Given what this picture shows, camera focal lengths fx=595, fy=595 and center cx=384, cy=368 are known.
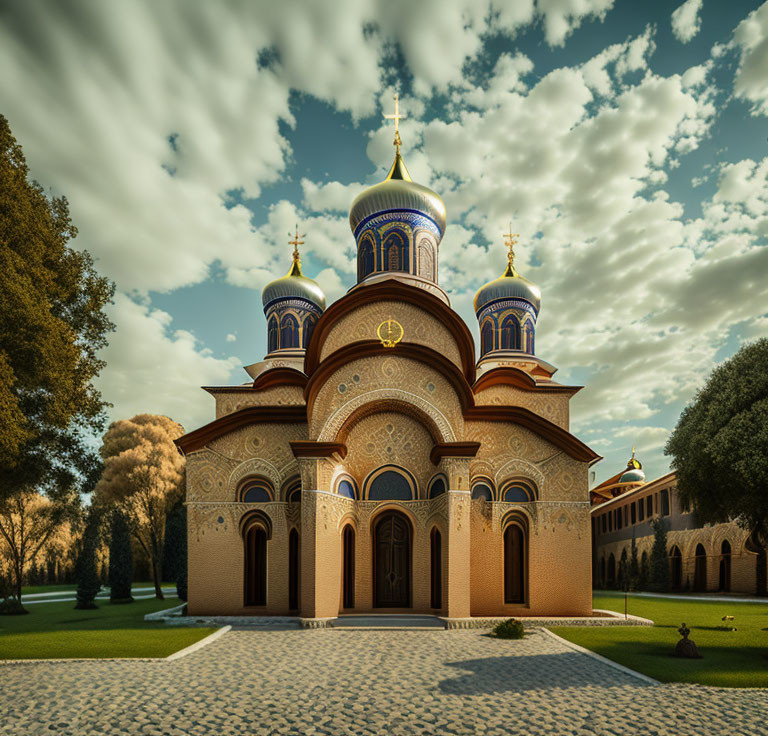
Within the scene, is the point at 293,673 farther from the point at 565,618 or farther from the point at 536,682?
the point at 565,618

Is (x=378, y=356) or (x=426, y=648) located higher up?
(x=378, y=356)

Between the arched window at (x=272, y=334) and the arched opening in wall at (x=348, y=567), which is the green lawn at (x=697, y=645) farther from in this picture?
the arched window at (x=272, y=334)

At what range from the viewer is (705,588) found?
26656 millimetres

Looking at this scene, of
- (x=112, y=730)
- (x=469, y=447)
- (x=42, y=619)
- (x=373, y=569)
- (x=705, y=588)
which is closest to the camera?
(x=112, y=730)

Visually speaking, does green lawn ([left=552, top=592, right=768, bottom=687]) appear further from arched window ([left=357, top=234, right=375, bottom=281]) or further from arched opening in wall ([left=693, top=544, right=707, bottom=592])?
arched window ([left=357, top=234, right=375, bottom=281])

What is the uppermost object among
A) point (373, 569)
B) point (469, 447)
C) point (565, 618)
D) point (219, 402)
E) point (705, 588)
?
point (219, 402)

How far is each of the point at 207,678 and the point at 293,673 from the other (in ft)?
4.12

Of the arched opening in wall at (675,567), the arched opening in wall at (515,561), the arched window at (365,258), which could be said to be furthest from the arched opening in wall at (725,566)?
the arched window at (365,258)

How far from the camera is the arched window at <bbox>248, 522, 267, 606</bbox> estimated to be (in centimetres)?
1582

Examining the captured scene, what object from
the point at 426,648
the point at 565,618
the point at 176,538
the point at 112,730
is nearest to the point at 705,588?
the point at 565,618

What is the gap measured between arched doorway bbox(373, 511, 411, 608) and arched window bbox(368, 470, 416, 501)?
45 cm

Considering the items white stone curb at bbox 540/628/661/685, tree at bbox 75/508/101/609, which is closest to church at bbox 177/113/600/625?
white stone curb at bbox 540/628/661/685

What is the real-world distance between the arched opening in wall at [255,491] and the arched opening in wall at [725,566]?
20687 mm

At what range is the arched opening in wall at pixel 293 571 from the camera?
1567 cm
